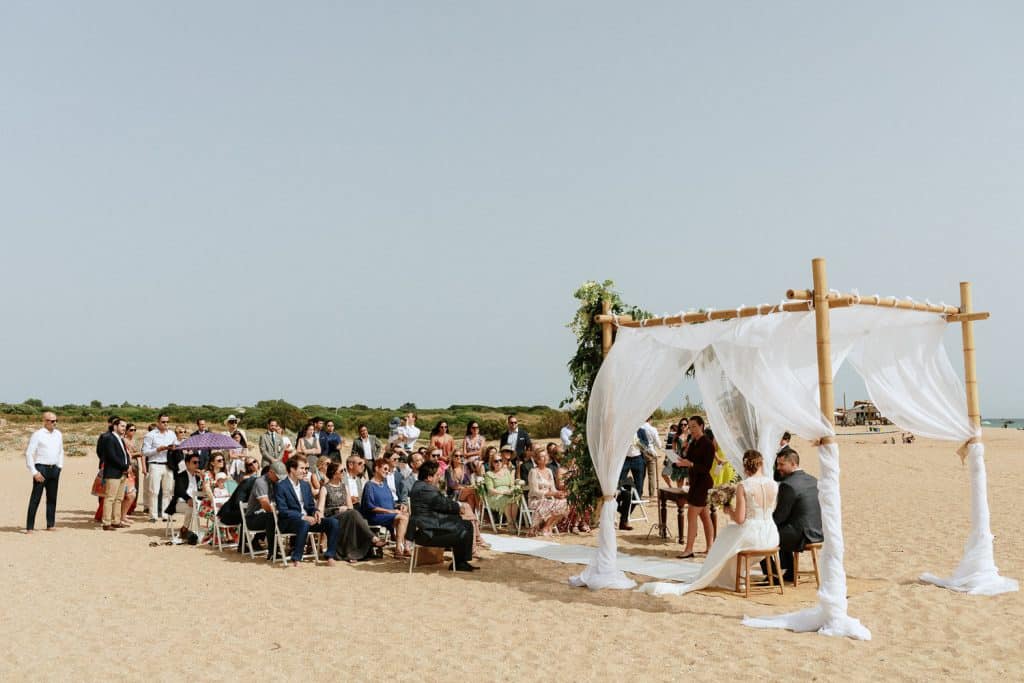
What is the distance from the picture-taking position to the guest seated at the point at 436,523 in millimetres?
9125

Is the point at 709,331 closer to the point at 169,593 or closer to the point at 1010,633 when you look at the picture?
the point at 1010,633

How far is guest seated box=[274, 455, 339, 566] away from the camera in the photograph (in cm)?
965

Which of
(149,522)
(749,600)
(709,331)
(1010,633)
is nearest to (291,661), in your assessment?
(749,600)

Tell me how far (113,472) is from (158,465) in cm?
105

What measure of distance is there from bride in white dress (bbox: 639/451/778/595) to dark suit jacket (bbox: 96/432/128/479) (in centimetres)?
838

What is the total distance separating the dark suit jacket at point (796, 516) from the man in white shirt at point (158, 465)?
9440mm

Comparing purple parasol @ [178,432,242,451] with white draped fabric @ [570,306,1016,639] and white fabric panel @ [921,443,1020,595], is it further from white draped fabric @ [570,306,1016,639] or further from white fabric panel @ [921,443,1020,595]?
white fabric panel @ [921,443,1020,595]

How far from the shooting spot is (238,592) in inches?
324

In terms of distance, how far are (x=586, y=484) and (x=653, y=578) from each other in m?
1.63

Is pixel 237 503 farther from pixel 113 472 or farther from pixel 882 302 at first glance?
pixel 882 302

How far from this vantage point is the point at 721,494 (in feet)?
28.4

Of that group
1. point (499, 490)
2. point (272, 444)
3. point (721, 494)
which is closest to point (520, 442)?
point (499, 490)

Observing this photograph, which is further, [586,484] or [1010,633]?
[586,484]

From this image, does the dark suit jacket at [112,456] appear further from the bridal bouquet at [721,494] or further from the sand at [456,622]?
the bridal bouquet at [721,494]
